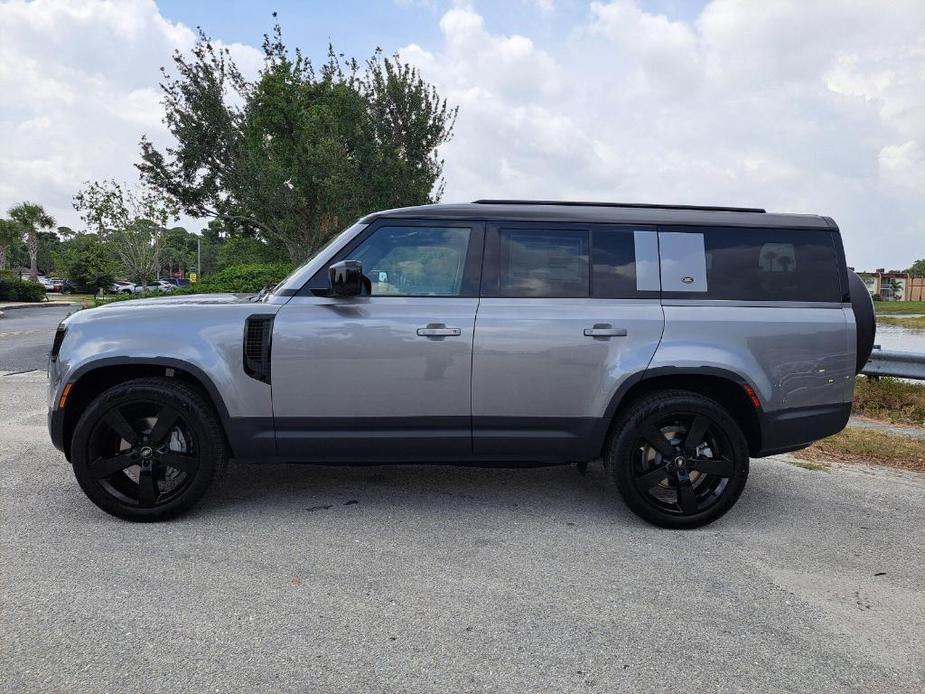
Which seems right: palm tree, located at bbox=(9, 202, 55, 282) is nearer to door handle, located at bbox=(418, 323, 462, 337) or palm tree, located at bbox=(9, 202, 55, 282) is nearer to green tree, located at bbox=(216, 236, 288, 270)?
green tree, located at bbox=(216, 236, 288, 270)

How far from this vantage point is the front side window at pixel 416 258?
3.69 m

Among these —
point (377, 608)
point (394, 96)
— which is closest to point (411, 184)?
point (394, 96)

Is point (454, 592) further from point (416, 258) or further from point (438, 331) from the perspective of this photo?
point (416, 258)

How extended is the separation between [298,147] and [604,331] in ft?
56.8

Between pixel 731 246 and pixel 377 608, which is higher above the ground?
pixel 731 246

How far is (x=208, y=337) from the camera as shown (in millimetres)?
3555

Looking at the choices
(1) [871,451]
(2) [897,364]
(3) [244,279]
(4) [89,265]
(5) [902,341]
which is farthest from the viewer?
(4) [89,265]

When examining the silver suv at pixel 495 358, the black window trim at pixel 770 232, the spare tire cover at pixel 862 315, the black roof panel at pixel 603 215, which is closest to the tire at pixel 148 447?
the silver suv at pixel 495 358

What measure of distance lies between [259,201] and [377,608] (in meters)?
18.4

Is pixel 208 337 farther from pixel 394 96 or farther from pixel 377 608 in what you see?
pixel 394 96

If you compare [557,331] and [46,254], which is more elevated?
[46,254]

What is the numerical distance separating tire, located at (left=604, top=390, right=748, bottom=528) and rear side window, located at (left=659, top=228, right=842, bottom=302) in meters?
0.68

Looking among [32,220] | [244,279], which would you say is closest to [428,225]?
[244,279]

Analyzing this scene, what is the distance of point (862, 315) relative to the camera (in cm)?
387
